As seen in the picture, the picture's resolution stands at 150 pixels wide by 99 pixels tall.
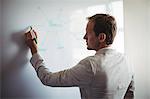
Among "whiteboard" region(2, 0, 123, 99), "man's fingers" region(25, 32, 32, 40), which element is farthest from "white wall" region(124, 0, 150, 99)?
"man's fingers" region(25, 32, 32, 40)

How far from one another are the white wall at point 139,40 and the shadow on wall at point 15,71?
0.83 meters

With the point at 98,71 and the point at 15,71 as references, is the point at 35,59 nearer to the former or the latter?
the point at 15,71

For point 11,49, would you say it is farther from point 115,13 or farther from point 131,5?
point 131,5

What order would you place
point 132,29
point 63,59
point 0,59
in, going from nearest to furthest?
point 0,59
point 63,59
point 132,29

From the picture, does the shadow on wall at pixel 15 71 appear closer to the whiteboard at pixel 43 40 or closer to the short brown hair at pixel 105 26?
the whiteboard at pixel 43 40

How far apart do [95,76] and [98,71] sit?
0.10 ft

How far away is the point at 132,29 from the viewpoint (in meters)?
1.79

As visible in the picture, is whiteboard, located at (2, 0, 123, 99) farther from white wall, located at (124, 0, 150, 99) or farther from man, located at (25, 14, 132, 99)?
white wall, located at (124, 0, 150, 99)

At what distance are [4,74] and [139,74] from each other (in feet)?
3.49

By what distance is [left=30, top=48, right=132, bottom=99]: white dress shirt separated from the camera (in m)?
1.16

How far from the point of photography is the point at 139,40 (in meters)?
1.81

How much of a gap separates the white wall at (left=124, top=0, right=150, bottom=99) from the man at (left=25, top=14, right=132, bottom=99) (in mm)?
507

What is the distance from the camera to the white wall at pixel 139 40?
178 cm

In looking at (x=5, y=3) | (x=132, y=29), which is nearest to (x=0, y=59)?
(x=5, y=3)
